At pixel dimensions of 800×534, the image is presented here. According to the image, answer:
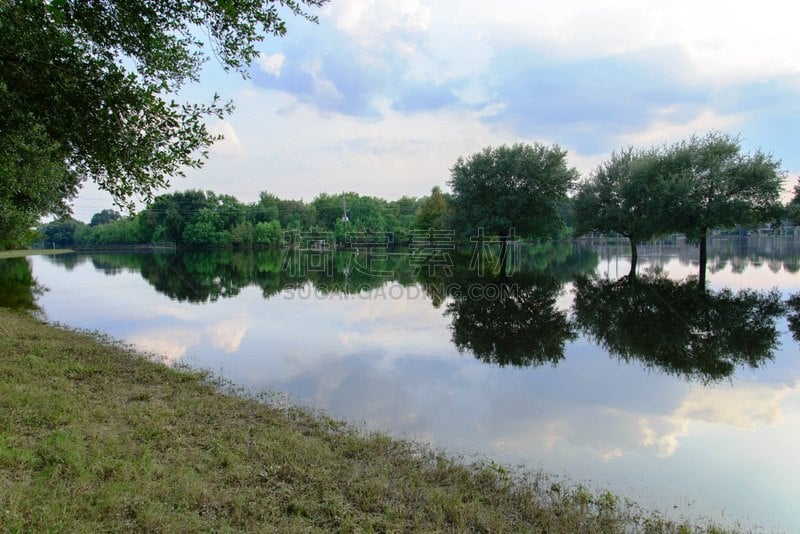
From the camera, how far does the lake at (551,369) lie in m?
5.37

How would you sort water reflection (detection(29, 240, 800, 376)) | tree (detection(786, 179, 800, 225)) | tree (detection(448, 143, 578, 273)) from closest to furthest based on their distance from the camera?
1. water reflection (detection(29, 240, 800, 376))
2. tree (detection(786, 179, 800, 225))
3. tree (detection(448, 143, 578, 273))

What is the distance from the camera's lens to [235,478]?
422cm

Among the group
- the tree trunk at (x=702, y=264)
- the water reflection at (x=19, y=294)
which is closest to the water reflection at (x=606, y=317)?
the water reflection at (x=19, y=294)

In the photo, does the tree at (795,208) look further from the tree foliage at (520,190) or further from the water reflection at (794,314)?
the tree foliage at (520,190)

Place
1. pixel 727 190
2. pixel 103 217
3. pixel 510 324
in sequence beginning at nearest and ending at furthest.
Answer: pixel 510 324 → pixel 727 190 → pixel 103 217

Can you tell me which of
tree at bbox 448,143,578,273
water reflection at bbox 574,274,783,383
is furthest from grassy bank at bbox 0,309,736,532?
tree at bbox 448,143,578,273

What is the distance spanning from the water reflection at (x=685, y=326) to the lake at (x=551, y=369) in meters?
0.07

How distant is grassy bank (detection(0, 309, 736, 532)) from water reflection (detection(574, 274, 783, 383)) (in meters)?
6.53

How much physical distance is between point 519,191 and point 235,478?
107ft

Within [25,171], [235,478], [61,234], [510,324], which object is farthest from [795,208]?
[61,234]

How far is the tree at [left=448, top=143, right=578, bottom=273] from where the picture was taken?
33531 millimetres

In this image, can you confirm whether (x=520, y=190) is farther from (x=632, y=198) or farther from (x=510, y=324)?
(x=510, y=324)

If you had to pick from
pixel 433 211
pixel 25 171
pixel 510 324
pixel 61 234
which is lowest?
pixel 510 324

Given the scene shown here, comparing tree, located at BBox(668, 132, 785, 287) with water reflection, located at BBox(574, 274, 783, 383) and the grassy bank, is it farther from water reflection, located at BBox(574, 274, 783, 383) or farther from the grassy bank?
the grassy bank
